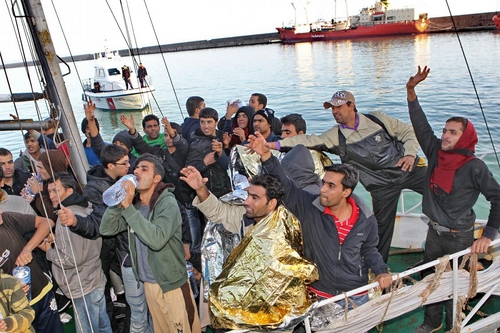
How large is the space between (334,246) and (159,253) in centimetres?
115

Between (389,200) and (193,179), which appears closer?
(193,179)

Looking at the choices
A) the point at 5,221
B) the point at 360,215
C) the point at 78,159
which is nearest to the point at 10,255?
the point at 5,221

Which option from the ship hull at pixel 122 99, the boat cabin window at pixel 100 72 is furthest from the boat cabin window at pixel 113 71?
the ship hull at pixel 122 99

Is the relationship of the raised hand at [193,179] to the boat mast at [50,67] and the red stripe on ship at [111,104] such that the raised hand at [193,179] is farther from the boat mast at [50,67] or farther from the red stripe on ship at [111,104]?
the red stripe on ship at [111,104]

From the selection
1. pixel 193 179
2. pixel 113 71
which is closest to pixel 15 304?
pixel 193 179

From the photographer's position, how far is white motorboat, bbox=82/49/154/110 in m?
26.8

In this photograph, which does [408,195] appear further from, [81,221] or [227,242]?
[81,221]

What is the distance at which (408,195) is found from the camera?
9.11 m

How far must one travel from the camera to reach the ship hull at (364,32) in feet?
191

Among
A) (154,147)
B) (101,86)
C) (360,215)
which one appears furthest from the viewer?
(101,86)

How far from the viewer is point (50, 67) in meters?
3.62

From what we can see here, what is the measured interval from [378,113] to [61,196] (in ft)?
8.71

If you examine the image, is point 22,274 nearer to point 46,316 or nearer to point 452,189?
point 46,316

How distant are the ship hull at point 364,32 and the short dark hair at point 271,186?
62214mm
